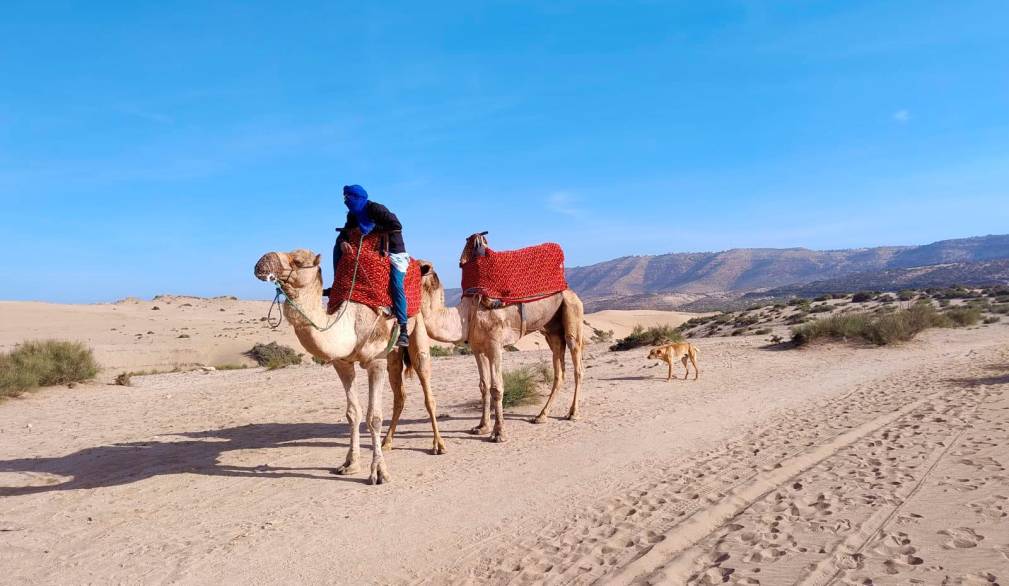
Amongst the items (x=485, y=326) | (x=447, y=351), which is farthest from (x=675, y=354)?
(x=447, y=351)

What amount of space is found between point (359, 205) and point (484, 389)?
3178 mm

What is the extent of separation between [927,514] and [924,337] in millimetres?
17796

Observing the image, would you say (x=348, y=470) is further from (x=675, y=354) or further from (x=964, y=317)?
(x=964, y=317)

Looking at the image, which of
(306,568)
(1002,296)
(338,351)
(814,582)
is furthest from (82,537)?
(1002,296)

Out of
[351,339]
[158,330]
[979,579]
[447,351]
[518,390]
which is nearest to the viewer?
[979,579]

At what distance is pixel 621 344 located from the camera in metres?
20.9

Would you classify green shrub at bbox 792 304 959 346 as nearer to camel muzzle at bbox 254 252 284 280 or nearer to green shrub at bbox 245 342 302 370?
camel muzzle at bbox 254 252 284 280

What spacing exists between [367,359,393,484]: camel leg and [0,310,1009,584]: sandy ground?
180mm

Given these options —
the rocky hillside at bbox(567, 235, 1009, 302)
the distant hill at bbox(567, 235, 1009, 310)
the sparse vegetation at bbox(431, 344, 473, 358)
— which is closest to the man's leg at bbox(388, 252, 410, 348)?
the sparse vegetation at bbox(431, 344, 473, 358)

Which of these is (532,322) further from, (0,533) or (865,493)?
(0,533)

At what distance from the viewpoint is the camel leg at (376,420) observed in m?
6.24

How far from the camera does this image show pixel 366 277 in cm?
638

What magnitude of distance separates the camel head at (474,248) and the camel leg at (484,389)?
131cm

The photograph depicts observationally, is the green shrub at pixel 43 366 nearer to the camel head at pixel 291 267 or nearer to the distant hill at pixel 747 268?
the camel head at pixel 291 267
